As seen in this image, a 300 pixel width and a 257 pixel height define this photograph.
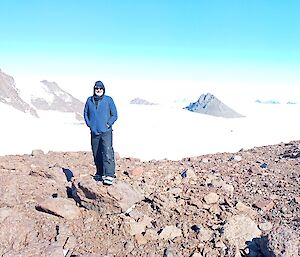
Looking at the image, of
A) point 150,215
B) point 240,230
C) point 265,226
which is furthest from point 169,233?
point 265,226

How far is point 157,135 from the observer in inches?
1923

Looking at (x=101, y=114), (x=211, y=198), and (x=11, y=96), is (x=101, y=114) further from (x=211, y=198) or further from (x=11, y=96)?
(x=11, y=96)

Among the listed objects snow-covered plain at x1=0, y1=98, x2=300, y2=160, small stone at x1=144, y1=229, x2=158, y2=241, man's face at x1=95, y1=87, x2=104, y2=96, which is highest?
man's face at x1=95, y1=87, x2=104, y2=96

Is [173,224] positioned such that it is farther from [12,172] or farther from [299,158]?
[299,158]

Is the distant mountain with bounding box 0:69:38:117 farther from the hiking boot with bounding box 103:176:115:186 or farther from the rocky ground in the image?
the hiking boot with bounding box 103:176:115:186

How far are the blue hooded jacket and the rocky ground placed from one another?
944 mm

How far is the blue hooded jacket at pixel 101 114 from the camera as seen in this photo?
22.9ft

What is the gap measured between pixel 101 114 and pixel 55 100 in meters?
91.4

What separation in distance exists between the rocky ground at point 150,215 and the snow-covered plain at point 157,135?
22.8 meters

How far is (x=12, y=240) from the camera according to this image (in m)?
5.62

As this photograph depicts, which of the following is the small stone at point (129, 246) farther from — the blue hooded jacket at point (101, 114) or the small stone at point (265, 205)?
the small stone at point (265, 205)

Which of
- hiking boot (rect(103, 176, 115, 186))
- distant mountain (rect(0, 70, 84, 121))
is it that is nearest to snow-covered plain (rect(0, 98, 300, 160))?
distant mountain (rect(0, 70, 84, 121))

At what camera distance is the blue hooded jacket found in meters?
6.98

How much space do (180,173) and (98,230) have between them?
307cm
